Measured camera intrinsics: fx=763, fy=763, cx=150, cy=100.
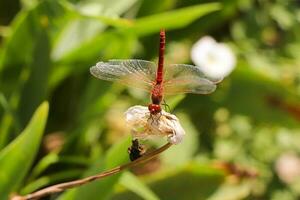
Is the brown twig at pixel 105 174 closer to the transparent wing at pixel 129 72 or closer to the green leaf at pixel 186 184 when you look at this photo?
the transparent wing at pixel 129 72

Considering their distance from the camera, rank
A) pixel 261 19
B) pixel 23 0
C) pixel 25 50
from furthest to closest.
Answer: pixel 261 19
pixel 23 0
pixel 25 50

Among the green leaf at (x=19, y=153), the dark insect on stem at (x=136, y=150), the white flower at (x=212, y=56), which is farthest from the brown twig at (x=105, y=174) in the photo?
the white flower at (x=212, y=56)

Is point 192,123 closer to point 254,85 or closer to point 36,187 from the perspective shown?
point 254,85

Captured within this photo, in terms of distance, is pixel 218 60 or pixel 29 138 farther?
pixel 218 60

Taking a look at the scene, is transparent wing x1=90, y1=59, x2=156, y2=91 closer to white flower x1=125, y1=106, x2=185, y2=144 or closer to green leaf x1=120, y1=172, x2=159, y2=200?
white flower x1=125, y1=106, x2=185, y2=144

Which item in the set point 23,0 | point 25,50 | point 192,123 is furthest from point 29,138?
point 192,123

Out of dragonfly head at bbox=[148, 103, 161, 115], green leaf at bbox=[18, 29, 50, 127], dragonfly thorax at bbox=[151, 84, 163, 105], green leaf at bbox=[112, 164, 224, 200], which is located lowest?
green leaf at bbox=[112, 164, 224, 200]

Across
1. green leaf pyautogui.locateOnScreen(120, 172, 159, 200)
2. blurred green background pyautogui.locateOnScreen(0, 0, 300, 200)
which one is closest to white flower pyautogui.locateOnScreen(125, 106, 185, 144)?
blurred green background pyautogui.locateOnScreen(0, 0, 300, 200)
